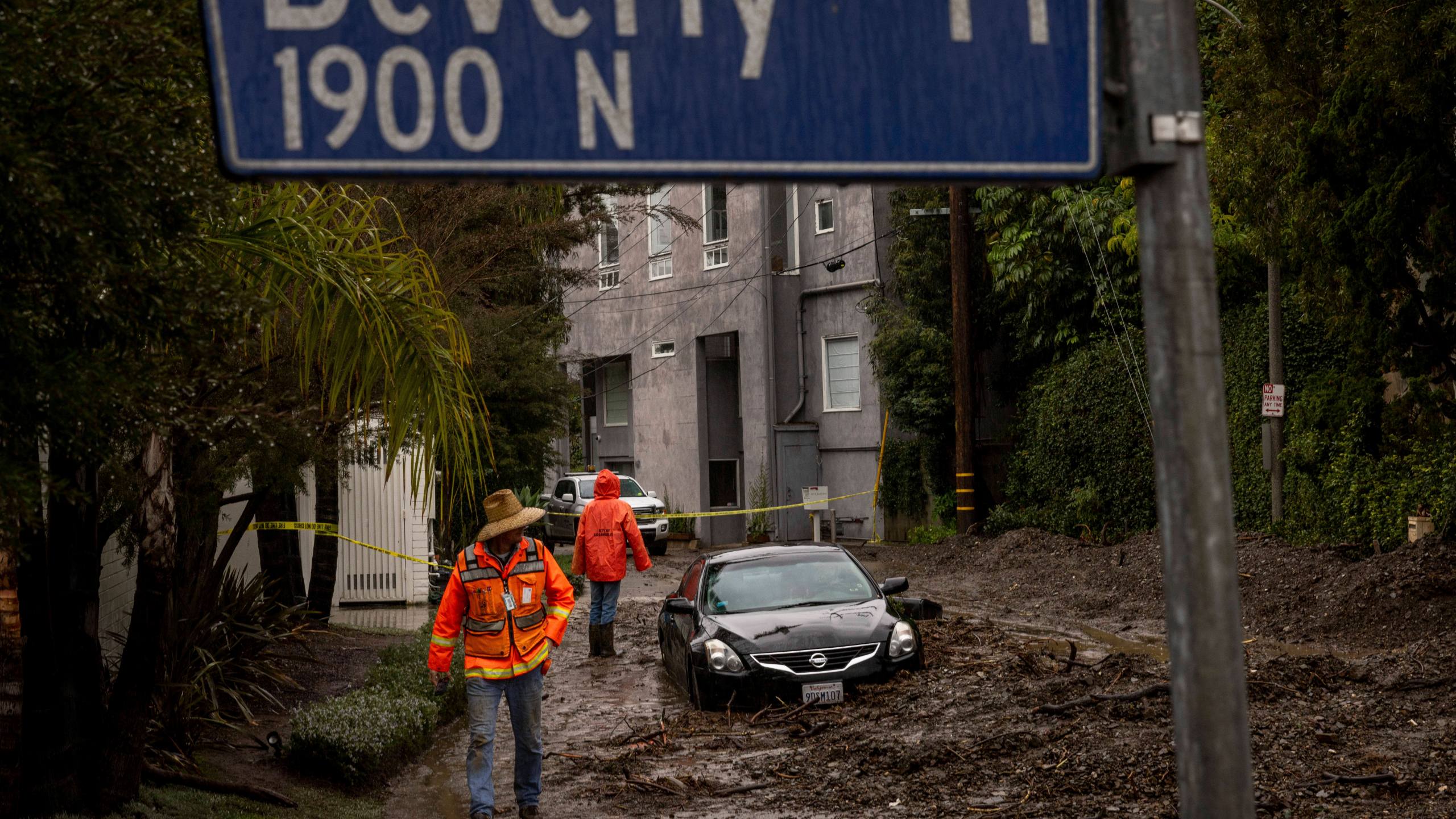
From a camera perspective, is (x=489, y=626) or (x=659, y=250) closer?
(x=489, y=626)

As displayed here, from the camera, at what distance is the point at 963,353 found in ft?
84.3

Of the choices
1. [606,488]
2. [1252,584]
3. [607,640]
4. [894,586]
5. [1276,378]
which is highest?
[1276,378]

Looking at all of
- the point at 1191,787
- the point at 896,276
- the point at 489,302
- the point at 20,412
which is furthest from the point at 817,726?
the point at 896,276

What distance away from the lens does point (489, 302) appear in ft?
70.9

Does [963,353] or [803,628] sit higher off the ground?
[963,353]

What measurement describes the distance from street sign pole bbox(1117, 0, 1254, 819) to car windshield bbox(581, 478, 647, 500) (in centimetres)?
3128

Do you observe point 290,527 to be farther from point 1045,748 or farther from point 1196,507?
point 1196,507

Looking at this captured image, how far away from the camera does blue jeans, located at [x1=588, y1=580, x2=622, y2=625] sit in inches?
619

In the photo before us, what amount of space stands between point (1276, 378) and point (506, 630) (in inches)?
519

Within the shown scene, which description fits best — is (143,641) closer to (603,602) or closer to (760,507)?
(603,602)

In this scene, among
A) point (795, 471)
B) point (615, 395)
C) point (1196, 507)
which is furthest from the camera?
point (615, 395)

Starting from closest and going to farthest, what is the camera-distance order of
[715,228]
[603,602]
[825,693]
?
[825,693]
[603,602]
[715,228]

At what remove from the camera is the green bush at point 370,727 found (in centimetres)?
946

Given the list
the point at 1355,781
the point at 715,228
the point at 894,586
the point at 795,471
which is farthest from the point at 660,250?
the point at 1355,781
